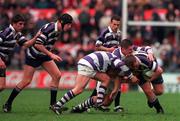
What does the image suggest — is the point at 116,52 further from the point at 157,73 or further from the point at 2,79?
the point at 2,79

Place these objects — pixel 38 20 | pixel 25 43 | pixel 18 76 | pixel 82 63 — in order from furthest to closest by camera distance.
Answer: pixel 38 20
pixel 18 76
pixel 25 43
pixel 82 63

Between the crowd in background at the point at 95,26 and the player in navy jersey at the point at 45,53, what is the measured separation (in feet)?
37.9

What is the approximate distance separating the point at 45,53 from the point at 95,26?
13853 mm

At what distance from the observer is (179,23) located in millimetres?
28312

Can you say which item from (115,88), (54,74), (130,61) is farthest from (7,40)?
(130,61)

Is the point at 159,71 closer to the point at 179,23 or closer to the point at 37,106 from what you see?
the point at 37,106

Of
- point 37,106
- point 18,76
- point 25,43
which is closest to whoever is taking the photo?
point 25,43

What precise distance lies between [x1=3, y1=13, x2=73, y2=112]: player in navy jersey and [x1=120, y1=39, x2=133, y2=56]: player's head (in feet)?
4.00

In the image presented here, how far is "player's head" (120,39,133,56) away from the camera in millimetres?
15102

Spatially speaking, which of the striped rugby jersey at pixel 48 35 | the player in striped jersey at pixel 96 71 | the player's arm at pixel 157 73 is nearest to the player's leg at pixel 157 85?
the player's arm at pixel 157 73

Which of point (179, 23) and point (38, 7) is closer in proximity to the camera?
point (179, 23)

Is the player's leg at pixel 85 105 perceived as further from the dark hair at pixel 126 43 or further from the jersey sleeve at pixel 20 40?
the jersey sleeve at pixel 20 40

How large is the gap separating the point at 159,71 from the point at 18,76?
1198 cm

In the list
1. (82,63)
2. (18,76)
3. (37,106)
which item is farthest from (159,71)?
(18,76)
